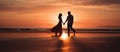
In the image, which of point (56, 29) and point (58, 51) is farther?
point (56, 29)

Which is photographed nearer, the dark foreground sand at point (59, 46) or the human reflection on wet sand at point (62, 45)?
the dark foreground sand at point (59, 46)

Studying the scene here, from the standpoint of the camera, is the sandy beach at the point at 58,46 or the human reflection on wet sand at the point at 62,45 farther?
the human reflection on wet sand at the point at 62,45

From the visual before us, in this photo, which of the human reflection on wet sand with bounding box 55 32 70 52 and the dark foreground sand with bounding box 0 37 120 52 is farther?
the human reflection on wet sand with bounding box 55 32 70 52

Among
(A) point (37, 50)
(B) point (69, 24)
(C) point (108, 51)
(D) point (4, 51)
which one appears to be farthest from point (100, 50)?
(B) point (69, 24)

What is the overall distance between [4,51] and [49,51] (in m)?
1.96

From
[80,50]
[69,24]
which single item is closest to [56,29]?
[69,24]

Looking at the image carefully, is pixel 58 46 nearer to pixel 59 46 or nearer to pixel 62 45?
pixel 59 46

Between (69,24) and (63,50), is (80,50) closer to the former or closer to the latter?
(63,50)

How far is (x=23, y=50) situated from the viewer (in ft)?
60.4

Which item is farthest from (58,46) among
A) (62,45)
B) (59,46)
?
(62,45)

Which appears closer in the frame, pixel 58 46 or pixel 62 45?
pixel 58 46

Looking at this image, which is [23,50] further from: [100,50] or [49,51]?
[100,50]

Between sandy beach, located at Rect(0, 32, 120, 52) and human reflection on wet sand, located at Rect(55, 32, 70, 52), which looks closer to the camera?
sandy beach, located at Rect(0, 32, 120, 52)

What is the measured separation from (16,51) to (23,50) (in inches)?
18.8
